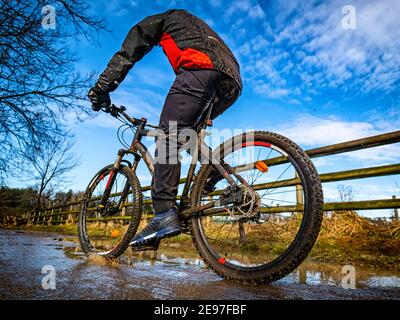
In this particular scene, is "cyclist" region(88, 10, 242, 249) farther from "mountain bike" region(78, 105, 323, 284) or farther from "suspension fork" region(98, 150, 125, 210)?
"suspension fork" region(98, 150, 125, 210)

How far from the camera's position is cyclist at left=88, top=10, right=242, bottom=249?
200 cm

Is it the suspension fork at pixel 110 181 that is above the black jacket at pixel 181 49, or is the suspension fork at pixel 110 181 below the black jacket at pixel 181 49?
below

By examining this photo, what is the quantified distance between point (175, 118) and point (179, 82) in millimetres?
272

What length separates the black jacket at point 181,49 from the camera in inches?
79.2

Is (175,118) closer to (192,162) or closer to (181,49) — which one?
(192,162)

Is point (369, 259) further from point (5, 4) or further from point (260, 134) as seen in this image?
point (5, 4)

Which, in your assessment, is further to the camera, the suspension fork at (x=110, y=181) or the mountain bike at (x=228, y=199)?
the suspension fork at (x=110, y=181)

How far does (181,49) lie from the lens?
209 cm

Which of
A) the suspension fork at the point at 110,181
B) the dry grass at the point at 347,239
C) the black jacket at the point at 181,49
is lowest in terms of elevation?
the dry grass at the point at 347,239

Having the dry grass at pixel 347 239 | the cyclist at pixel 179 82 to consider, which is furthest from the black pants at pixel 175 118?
the dry grass at pixel 347 239

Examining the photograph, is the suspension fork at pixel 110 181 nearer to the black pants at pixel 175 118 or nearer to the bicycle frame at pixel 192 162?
the bicycle frame at pixel 192 162

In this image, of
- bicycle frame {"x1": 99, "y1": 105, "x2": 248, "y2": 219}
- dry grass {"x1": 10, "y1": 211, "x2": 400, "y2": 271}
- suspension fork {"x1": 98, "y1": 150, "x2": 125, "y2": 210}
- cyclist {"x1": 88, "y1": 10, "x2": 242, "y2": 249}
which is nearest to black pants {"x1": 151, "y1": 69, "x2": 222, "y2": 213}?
cyclist {"x1": 88, "y1": 10, "x2": 242, "y2": 249}
